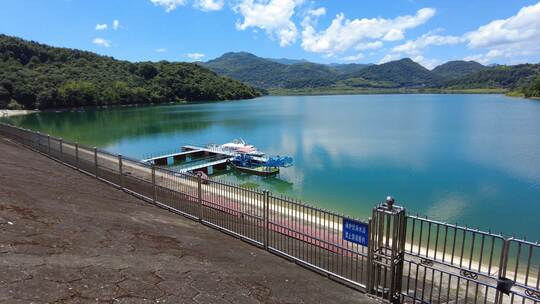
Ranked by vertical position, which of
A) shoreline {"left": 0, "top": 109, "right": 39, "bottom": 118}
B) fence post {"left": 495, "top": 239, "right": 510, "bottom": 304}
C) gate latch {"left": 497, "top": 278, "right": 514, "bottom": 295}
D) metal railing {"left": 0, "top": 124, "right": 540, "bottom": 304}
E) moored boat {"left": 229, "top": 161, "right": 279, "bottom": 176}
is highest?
fence post {"left": 495, "top": 239, "right": 510, "bottom": 304}

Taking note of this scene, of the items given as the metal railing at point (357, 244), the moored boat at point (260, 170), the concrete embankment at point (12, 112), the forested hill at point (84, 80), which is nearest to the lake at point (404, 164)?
the moored boat at point (260, 170)

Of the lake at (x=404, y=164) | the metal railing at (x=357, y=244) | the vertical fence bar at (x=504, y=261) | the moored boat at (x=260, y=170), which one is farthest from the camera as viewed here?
the moored boat at (x=260, y=170)

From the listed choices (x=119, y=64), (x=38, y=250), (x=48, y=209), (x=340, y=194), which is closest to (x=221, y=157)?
(x=340, y=194)

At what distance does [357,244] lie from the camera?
717cm

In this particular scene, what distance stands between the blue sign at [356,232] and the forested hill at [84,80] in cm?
12943

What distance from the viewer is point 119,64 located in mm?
188875

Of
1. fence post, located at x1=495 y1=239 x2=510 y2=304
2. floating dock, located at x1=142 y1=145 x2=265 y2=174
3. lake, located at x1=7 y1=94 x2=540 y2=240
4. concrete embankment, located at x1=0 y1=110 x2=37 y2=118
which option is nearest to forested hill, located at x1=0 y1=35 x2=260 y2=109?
concrete embankment, located at x1=0 y1=110 x2=37 y2=118

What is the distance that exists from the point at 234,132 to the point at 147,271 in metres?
61.5

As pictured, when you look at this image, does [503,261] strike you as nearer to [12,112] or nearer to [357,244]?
[357,244]

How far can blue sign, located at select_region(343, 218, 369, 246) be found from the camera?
6.93m

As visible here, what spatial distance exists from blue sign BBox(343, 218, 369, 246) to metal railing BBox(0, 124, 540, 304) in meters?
0.08

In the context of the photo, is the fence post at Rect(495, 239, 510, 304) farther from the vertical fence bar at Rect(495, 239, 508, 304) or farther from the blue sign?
the blue sign

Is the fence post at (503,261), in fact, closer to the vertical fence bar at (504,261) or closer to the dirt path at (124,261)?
the vertical fence bar at (504,261)

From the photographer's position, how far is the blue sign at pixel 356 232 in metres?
6.93
